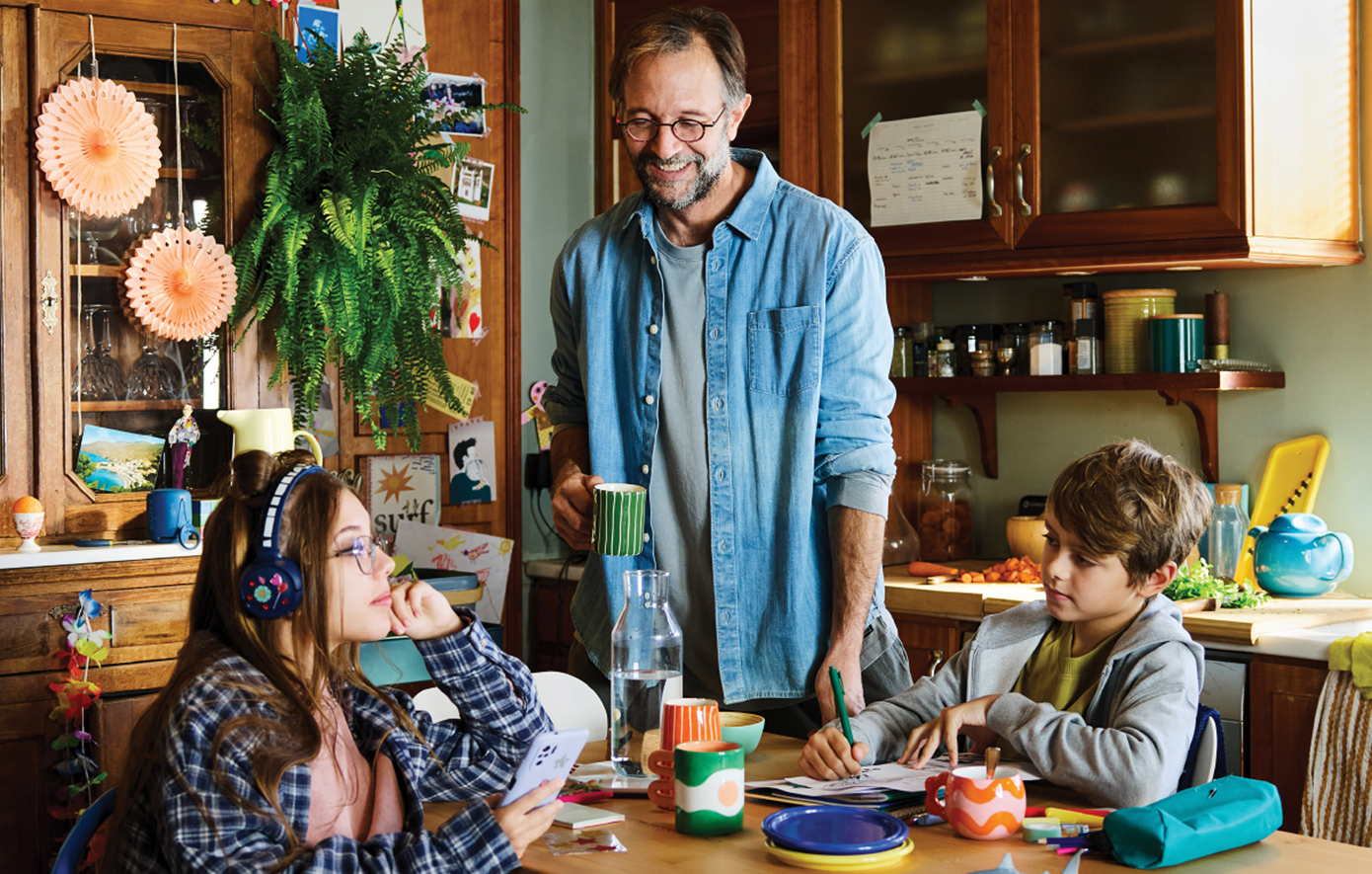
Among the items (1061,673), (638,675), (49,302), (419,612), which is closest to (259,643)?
(419,612)

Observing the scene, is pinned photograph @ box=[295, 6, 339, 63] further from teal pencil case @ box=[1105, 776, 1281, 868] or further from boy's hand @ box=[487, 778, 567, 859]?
teal pencil case @ box=[1105, 776, 1281, 868]

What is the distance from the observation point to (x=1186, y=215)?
9.08 ft

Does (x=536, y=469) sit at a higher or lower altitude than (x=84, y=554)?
higher

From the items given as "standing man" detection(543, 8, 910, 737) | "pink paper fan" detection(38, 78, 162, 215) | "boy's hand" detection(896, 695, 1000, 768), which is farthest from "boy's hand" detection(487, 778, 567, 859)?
"pink paper fan" detection(38, 78, 162, 215)

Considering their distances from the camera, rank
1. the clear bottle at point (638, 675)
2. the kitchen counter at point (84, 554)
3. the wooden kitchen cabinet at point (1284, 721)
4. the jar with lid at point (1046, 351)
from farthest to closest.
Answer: the jar with lid at point (1046, 351) → the kitchen counter at point (84, 554) → the wooden kitchen cabinet at point (1284, 721) → the clear bottle at point (638, 675)

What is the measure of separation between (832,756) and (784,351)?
59cm

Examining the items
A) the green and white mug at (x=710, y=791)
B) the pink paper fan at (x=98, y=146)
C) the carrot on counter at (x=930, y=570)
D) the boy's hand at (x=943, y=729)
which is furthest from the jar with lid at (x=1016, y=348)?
the green and white mug at (x=710, y=791)

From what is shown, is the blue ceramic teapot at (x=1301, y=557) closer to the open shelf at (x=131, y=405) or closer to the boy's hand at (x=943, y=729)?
the boy's hand at (x=943, y=729)

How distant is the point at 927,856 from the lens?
4.00 feet

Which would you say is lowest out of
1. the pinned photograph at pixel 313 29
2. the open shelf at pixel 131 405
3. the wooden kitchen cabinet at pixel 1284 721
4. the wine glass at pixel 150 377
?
the wooden kitchen cabinet at pixel 1284 721

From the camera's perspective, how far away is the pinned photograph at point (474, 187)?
145 inches

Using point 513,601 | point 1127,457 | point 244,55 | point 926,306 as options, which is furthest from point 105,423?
point 1127,457

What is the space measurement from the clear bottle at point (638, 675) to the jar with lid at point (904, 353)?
2.00 m

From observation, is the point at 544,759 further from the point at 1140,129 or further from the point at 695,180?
the point at 1140,129
